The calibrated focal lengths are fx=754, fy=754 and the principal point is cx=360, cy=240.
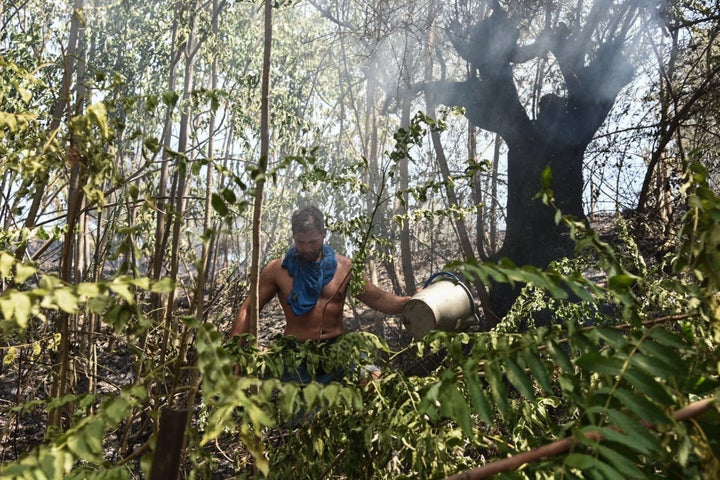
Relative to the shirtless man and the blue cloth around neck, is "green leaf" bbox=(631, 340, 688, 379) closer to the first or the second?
the shirtless man

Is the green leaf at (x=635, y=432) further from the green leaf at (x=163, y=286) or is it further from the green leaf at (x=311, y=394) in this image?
the green leaf at (x=163, y=286)

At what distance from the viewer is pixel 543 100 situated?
7.80m

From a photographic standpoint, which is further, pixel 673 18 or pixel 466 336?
pixel 673 18

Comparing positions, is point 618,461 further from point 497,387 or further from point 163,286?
point 163,286

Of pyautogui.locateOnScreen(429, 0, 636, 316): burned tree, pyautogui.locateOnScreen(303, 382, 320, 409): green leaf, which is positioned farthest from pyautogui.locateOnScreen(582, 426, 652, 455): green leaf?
pyautogui.locateOnScreen(429, 0, 636, 316): burned tree

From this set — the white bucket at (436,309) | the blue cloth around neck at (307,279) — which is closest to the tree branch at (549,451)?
the white bucket at (436,309)

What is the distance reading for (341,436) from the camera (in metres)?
1.62

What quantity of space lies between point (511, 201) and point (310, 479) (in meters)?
6.45

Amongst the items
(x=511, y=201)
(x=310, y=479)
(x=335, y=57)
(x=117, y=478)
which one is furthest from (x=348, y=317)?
(x=117, y=478)

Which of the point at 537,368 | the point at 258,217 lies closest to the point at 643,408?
the point at 537,368

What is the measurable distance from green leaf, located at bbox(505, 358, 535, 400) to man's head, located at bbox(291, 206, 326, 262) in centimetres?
259

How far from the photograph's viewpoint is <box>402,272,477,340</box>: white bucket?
3.62 m

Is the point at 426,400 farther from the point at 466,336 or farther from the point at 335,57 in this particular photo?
the point at 335,57

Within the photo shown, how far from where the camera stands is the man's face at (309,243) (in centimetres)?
361
